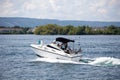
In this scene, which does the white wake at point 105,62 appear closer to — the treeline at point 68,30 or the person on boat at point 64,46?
the person on boat at point 64,46

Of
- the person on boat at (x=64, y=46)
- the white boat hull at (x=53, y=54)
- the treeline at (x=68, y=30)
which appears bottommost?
the treeline at (x=68, y=30)

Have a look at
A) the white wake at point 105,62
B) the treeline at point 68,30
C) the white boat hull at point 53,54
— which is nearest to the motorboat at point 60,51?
the white boat hull at point 53,54

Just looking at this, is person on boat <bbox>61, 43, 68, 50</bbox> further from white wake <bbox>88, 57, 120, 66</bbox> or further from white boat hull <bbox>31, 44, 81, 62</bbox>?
white wake <bbox>88, 57, 120, 66</bbox>

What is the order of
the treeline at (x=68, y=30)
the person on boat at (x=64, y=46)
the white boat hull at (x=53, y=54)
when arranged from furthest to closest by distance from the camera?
A: the treeline at (x=68, y=30)
the person on boat at (x=64, y=46)
the white boat hull at (x=53, y=54)

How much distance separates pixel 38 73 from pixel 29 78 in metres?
3.23

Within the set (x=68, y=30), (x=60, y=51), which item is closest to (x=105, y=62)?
(x=60, y=51)

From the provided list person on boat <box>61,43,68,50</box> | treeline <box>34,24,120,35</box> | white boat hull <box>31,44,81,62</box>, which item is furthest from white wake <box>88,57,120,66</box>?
treeline <box>34,24,120,35</box>

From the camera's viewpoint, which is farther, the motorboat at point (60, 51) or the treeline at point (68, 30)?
the treeline at point (68, 30)

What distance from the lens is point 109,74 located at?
37.8m

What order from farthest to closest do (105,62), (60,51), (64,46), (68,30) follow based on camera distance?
(68,30), (64,46), (60,51), (105,62)

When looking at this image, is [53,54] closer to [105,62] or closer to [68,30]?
[105,62]

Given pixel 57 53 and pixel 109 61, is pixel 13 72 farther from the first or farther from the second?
pixel 109 61

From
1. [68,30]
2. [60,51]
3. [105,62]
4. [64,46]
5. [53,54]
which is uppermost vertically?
[64,46]

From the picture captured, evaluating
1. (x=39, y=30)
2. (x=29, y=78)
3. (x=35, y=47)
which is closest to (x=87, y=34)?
(x=39, y=30)
